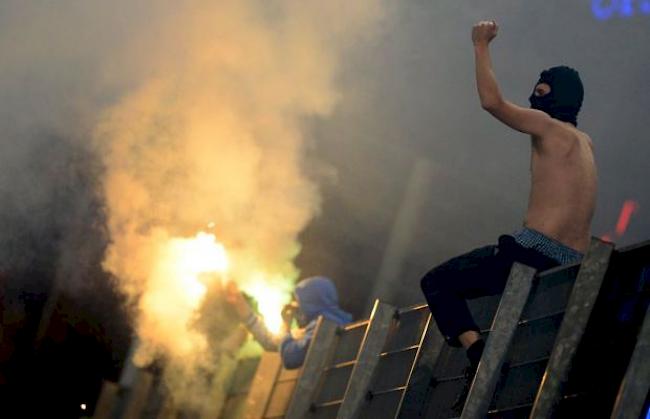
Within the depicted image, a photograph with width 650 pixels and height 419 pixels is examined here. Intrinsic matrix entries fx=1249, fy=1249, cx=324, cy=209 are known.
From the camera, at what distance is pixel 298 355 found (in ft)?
32.4

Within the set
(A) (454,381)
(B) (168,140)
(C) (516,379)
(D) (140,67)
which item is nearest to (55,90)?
(D) (140,67)

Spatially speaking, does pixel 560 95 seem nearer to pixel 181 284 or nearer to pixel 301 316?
pixel 301 316

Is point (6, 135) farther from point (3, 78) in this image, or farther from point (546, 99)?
point (546, 99)

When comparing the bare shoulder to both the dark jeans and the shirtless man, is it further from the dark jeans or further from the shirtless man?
the dark jeans

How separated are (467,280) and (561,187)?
0.68 m

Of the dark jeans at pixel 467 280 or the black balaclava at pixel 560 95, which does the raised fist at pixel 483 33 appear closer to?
the black balaclava at pixel 560 95

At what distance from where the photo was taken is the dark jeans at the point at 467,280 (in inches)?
248

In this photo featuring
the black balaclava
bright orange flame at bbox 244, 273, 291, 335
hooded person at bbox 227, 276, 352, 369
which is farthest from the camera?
bright orange flame at bbox 244, 273, 291, 335

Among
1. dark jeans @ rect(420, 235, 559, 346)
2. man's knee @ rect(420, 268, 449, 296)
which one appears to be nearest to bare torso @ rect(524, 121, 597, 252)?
dark jeans @ rect(420, 235, 559, 346)

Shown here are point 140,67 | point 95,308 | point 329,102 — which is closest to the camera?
point 140,67

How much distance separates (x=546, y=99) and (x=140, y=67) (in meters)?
6.65

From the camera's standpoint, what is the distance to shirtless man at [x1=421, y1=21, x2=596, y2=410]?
6141mm

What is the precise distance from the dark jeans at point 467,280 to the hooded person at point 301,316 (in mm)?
3485

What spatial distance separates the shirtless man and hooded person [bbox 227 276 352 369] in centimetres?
356
